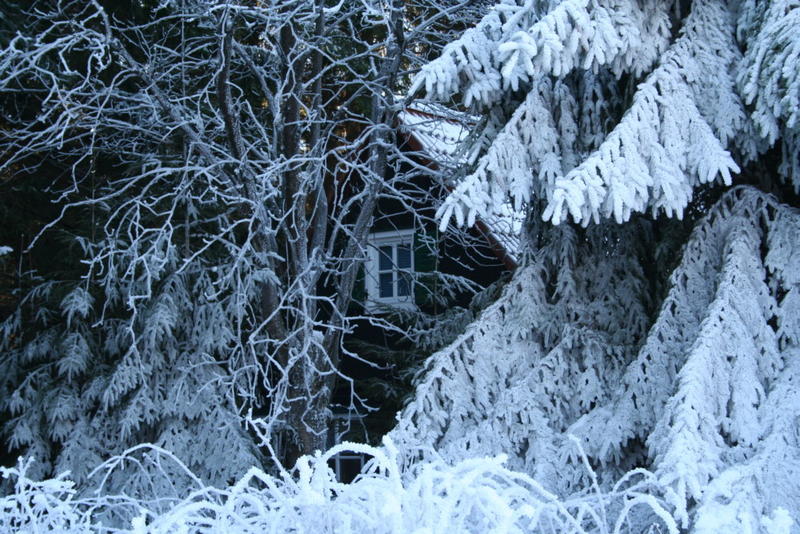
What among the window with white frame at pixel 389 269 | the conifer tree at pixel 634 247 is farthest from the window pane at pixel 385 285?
the conifer tree at pixel 634 247

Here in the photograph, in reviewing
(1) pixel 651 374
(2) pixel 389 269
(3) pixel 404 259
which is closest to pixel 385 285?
(2) pixel 389 269

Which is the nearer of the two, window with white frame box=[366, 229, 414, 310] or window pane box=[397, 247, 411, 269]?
window with white frame box=[366, 229, 414, 310]

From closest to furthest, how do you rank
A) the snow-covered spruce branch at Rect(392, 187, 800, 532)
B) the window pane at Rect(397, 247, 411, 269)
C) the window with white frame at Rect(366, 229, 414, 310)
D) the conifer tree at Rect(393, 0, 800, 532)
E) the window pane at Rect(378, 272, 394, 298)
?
the snow-covered spruce branch at Rect(392, 187, 800, 532) < the conifer tree at Rect(393, 0, 800, 532) < the window with white frame at Rect(366, 229, 414, 310) < the window pane at Rect(378, 272, 394, 298) < the window pane at Rect(397, 247, 411, 269)

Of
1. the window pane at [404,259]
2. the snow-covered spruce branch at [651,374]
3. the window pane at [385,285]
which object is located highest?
the snow-covered spruce branch at [651,374]

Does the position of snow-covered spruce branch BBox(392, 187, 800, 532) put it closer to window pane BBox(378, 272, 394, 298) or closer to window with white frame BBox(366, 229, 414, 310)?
window with white frame BBox(366, 229, 414, 310)

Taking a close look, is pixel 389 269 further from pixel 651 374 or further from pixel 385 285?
pixel 651 374

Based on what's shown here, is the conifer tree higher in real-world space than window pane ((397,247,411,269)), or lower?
higher

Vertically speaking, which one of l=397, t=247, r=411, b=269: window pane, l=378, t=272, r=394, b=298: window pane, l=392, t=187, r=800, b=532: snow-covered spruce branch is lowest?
l=378, t=272, r=394, b=298: window pane

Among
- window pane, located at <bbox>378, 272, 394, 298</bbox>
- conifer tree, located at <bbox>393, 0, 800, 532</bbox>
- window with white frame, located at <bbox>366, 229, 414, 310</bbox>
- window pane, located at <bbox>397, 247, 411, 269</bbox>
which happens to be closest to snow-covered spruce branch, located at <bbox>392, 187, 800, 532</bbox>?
conifer tree, located at <bbox>393, 0, 800, 532</bbox>

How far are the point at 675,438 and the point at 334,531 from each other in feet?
4.83

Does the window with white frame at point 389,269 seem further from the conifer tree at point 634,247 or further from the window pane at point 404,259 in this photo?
the conifer tree at point 634,247

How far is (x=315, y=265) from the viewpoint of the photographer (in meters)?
6.83

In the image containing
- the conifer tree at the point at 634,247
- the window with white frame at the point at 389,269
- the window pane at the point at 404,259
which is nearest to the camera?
the conifer tree at the point at 634,247

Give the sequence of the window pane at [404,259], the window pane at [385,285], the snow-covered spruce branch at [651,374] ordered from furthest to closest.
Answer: the window pane at [404,259], the window pane at [385,285], the snow-covered spruce branch at [651,374]
